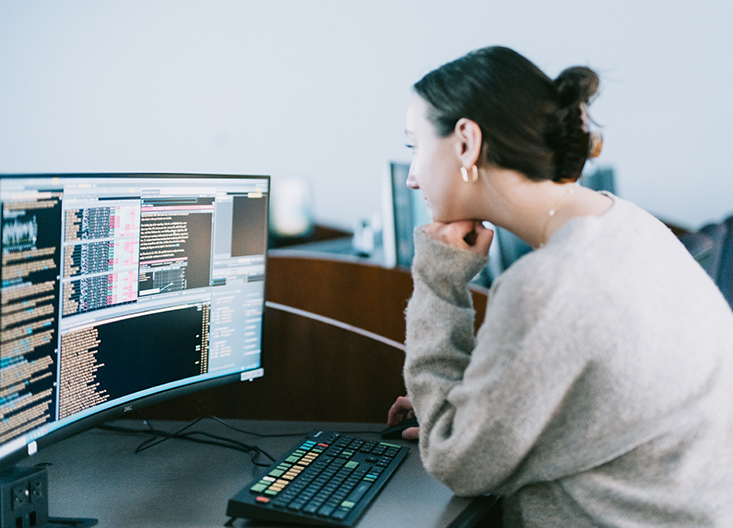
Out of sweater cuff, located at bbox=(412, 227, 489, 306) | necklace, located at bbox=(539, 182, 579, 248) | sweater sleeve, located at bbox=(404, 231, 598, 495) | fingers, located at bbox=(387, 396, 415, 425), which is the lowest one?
fingers, located at bbox=(387, 396, 415, 425)

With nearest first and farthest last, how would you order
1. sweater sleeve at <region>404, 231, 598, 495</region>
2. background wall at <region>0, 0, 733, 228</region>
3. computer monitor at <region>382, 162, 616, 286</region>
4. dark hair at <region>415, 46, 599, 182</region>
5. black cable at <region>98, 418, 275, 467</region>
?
sweater sleeve at <region>404, 231, 598, 495</region> → dark hair at <region>415, 46, 599, 182</region> → black cable at <region>98, 418, 275, 467</region> → computer monitor at <region>382, 162, 616, 286</region> → background wall at <region>0, 0, 733, 228</region>

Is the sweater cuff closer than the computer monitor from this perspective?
Yes

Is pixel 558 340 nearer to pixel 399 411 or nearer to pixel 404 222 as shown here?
pixel 399 411

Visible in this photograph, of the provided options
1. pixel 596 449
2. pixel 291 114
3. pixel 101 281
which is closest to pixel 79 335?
pixel 101 281

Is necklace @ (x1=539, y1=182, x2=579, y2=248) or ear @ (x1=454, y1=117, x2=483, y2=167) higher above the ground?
ear @ (x1=454, y1=117, x2=483, y2=167)

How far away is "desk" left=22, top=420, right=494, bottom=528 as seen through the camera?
0.77 m

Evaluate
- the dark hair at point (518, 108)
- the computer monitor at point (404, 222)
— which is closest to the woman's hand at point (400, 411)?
the dark hair at point (518, 108)

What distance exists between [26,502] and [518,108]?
30.4 inches

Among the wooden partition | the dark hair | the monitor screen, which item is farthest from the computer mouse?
the dark hair

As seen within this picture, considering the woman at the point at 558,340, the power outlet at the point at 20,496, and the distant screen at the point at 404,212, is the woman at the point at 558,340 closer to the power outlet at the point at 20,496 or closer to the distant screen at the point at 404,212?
the power outlet at the point at 20,496

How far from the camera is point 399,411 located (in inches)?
42.6

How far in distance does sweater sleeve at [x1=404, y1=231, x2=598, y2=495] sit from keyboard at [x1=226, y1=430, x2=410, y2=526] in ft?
0.37

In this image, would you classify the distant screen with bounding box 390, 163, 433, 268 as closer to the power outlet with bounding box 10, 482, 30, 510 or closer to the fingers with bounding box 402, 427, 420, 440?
the fingers with bounding box 402, 427, 420, 440

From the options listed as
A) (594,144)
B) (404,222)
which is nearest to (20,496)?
(594,144)
